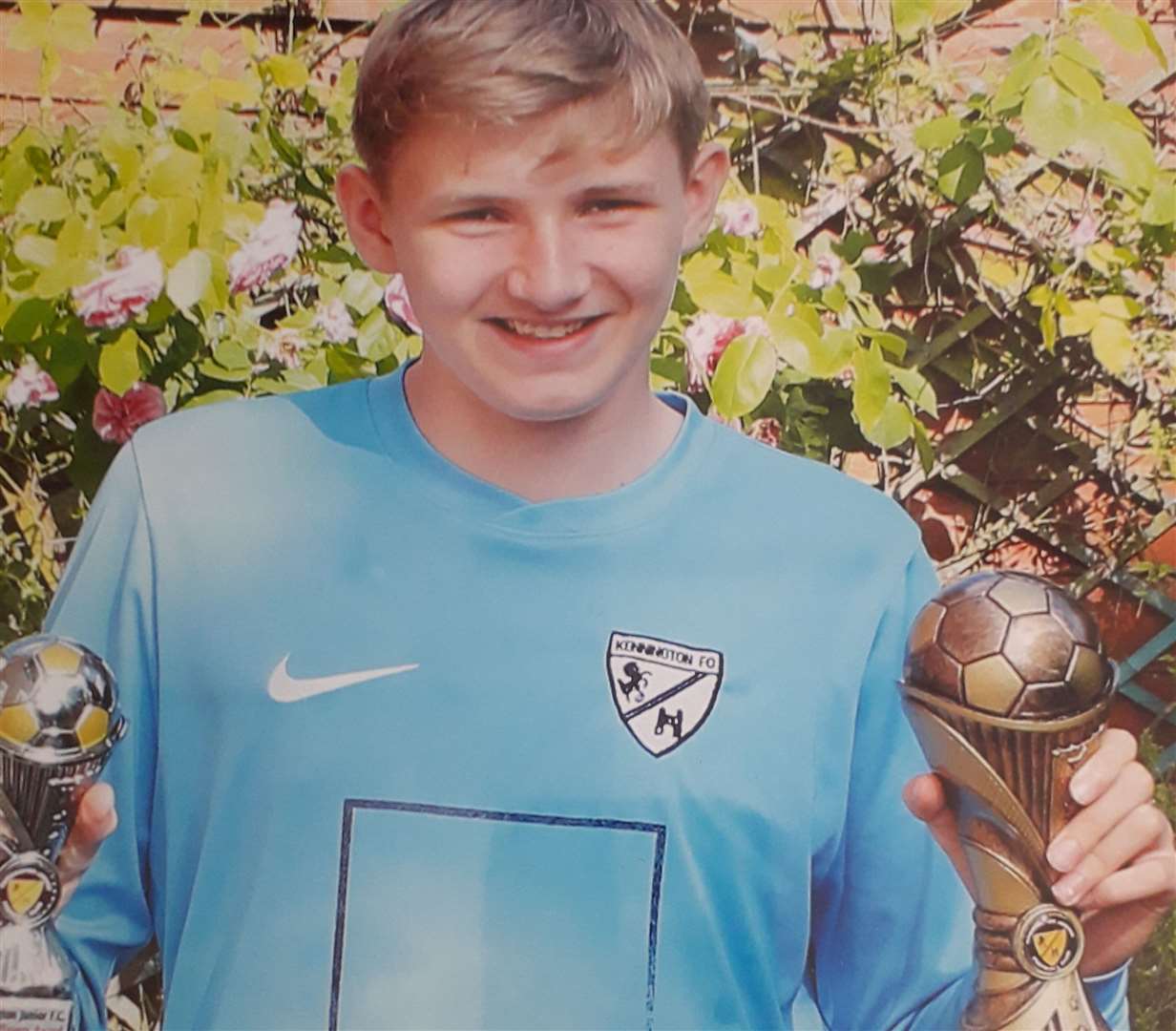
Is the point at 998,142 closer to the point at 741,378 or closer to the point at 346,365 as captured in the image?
the point at 741,378

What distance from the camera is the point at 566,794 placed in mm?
1339

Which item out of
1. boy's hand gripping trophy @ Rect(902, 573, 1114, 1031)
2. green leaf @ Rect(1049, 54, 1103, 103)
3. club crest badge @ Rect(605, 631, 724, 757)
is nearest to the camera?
boy's hand gripping trophy @ Rect(902, 573, 1114, 1031)

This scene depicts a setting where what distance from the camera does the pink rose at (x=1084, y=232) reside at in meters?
1.57

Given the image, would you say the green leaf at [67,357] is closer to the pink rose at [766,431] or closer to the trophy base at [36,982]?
the trophy base at [36,982]

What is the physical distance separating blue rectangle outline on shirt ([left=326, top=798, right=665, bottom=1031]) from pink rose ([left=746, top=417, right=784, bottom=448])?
0.43m

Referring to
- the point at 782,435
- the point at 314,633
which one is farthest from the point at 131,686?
the point at 782,435

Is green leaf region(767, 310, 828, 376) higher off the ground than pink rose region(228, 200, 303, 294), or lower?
lower

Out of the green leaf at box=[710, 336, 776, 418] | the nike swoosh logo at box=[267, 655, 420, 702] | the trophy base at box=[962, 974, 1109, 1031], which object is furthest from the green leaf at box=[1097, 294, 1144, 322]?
the nike swoosh logo at box=[267, 655, 420, 702]

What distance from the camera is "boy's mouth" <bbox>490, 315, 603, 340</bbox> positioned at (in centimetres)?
132

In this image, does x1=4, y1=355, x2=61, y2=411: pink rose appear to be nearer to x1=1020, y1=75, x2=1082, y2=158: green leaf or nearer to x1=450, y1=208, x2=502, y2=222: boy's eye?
x1=450, y1=208, x2=502, y2=222: boy's eye

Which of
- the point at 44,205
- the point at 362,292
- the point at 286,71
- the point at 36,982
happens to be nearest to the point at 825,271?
the point at 362,292

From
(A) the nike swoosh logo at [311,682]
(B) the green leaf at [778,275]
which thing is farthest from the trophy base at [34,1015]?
(B) the green leaf at [778,275]

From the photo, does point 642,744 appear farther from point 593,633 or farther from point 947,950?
point 947,950

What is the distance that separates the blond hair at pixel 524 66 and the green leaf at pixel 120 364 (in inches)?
14.8
